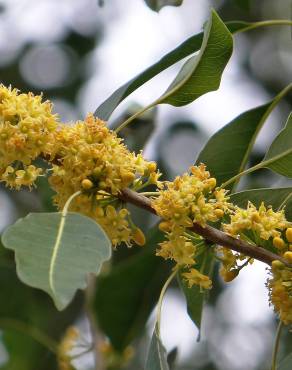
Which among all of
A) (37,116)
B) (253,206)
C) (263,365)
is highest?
(37,116)

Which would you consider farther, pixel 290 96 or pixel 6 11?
pixel 6 11

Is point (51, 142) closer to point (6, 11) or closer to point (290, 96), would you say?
point (290, 96)

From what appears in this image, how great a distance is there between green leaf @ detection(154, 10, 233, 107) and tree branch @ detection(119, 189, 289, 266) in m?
0.33

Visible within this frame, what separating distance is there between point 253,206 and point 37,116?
0.45m

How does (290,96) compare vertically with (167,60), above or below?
below

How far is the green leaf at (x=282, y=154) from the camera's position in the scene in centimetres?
175

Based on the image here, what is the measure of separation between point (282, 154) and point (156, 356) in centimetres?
49

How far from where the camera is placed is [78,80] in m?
4.98

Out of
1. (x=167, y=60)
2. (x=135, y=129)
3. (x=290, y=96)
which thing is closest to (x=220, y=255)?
(x=167, y=60)

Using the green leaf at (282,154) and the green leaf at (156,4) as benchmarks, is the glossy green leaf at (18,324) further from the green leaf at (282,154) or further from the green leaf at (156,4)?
the green leaf at (282,154)

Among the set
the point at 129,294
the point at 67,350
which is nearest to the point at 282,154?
the point at 129,294

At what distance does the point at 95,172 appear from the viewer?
60.9 inches

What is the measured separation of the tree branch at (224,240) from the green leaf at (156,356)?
0.79 feet

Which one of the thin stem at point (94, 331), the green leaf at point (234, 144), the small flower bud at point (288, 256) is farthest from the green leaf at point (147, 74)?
the thin stem at point (94, 331)
